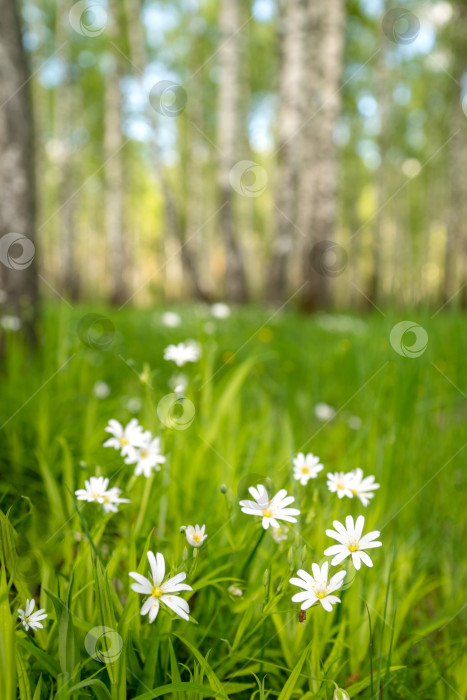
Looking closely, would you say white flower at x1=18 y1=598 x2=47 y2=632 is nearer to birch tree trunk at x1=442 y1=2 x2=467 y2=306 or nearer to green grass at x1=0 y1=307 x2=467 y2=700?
green grass at x1=0 y1=307 x2=467 y2=700

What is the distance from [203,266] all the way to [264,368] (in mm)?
17523

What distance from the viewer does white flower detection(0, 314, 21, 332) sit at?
244 cm

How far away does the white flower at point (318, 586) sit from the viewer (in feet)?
2.39

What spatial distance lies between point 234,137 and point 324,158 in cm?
167

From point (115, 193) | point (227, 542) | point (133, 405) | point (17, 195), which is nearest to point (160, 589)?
point (227, 542)

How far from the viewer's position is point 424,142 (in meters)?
19.5

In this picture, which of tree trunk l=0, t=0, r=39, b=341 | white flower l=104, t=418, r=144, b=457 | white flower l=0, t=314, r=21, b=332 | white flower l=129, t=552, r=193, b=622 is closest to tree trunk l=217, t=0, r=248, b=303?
tree trunk l=0, t=0, r=39, b=341

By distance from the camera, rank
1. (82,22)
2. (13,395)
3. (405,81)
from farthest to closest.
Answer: (405,81) < (82,22) < (13,395)

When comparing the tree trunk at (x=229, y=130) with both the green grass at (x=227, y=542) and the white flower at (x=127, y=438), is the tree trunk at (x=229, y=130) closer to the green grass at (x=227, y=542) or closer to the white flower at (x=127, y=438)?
the green grass at (x=227, y=542)

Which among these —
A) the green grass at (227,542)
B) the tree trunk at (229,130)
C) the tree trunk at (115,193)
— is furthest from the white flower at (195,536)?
the tree trunk at (115,193)

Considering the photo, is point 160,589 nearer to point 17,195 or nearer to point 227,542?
point 227,542

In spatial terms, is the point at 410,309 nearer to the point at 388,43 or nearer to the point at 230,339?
Result: the point at 230,339

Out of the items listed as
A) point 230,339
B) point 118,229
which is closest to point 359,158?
point 118,229

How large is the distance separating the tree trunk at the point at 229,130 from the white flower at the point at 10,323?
5.94m
